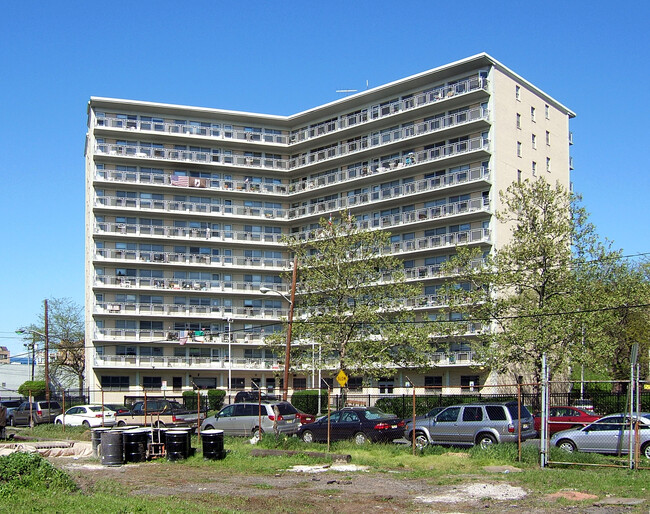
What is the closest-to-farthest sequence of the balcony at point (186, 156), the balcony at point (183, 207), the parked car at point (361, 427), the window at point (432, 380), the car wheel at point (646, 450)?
the car wheel at point (646, 450) → the parked car at point (361, 427) → the window at point (432, 380) → the balcony at point (183, 207) → the balcony at point (186, 156)

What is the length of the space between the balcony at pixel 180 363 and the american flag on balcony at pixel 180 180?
15.9 m

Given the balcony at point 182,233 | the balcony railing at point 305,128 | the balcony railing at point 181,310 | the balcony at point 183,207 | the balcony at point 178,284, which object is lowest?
the balcony railing at point 181,310

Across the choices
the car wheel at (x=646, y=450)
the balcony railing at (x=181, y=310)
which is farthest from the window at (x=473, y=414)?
the balcony railing at (x=181, y=310)

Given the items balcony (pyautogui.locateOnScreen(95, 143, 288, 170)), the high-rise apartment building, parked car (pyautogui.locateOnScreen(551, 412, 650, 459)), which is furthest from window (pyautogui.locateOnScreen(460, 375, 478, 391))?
parked car (pyautogui.locateOnScreen(551, 412, 650, 459))

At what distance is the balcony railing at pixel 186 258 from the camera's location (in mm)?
71250

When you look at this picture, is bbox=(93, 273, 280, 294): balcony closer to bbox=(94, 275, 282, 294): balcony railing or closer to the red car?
bbox=(94, 275, 282, 294): balcony railing

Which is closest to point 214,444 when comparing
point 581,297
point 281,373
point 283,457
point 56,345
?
point 283,457

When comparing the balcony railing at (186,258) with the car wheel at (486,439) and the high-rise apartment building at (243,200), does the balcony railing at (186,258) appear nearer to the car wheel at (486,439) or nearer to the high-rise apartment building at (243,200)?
the high-rise apartment building at (243,200)

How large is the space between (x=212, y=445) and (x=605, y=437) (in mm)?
11506

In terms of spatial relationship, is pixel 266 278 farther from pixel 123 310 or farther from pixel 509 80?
pixel 509 80

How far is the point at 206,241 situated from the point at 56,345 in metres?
24.7

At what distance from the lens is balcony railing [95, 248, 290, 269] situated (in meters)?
71.2

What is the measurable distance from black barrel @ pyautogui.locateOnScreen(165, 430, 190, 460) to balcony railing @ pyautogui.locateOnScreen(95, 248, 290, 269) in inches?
1918

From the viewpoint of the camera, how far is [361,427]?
28.5 m
